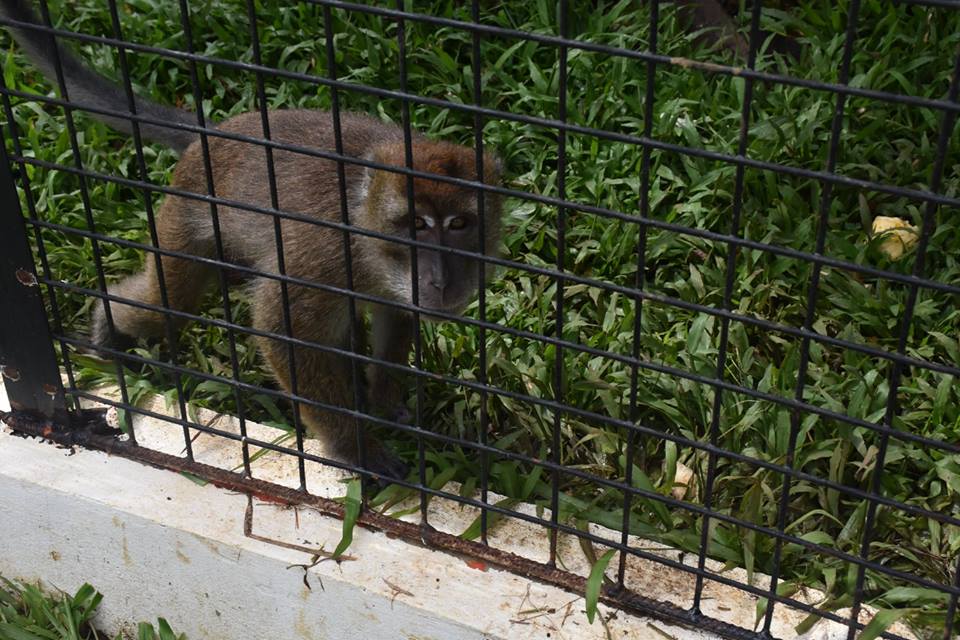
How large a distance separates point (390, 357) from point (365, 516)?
2.88 ft

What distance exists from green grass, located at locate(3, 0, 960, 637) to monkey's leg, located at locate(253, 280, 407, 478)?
199 mm

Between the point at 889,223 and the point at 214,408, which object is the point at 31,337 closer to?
the point at 214,408

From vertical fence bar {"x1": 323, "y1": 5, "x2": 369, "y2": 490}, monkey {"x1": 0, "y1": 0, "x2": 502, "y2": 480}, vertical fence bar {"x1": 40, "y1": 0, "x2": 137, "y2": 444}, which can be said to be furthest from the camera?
monkey {"x1": 0, "y1": 0, "x2": 502, "y2": 480}

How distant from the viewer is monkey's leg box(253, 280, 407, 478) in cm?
354

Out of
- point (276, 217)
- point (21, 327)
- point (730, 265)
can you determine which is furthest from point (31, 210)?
point (730, 265)

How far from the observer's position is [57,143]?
4793 mm

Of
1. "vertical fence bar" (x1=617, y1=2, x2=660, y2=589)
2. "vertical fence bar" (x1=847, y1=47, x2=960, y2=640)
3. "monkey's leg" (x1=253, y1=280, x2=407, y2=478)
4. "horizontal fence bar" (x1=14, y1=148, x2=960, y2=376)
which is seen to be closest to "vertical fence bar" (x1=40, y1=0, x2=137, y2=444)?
"horizontal fence bar" (x1=14, y1=148, x2=960, y2=376)

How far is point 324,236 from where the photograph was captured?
3570 mm

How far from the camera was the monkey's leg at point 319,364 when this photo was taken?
11.6ft

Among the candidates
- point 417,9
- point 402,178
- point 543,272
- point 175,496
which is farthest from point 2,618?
point 417,9

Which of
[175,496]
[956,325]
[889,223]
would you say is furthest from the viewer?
[889,223]

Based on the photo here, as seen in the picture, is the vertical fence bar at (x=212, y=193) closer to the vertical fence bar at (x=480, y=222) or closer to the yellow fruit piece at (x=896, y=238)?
the vertical fence bar at (x=480, y=222)

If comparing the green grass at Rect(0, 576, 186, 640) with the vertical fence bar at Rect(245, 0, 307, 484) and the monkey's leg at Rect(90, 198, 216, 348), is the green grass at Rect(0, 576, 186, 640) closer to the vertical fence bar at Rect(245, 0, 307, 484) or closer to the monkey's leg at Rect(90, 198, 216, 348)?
the vertical fence bar at Rect(245, 0, 307, 484)

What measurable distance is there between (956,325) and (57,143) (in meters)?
3.46
